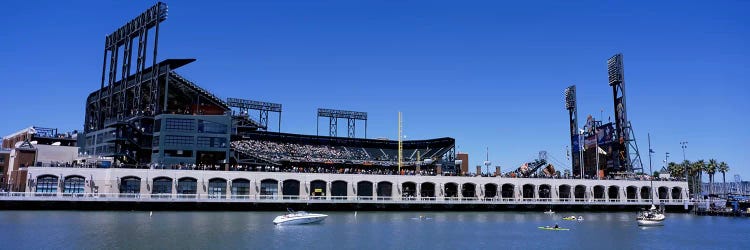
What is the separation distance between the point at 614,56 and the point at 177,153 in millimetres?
A: 107331

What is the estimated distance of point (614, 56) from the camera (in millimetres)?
147750

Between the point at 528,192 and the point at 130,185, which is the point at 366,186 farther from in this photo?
the point at 130,185

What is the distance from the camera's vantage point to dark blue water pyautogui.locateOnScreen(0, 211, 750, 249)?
50094 mm

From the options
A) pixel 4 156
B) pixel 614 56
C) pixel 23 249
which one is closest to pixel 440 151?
pixel 614 56

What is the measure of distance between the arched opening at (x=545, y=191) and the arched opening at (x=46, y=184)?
91826mm

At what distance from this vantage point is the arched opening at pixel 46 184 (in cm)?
9106

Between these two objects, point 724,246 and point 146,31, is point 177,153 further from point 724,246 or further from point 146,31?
point 724,246

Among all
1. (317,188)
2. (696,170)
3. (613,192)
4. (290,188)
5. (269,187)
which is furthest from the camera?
(696,170)

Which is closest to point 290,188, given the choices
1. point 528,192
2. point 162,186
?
point 162,186

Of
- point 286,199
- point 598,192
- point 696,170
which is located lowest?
point 286,199

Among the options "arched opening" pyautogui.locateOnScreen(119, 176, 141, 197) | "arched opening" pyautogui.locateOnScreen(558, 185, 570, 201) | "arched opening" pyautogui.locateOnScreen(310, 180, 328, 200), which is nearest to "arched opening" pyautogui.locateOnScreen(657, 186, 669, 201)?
"arched opening" pyautogui.locateOnScreen(558, 185, 570, 201)

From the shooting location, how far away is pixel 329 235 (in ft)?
196

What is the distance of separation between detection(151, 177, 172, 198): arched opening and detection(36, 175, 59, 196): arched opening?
575 inches

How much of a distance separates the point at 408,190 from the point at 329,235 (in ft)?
197
